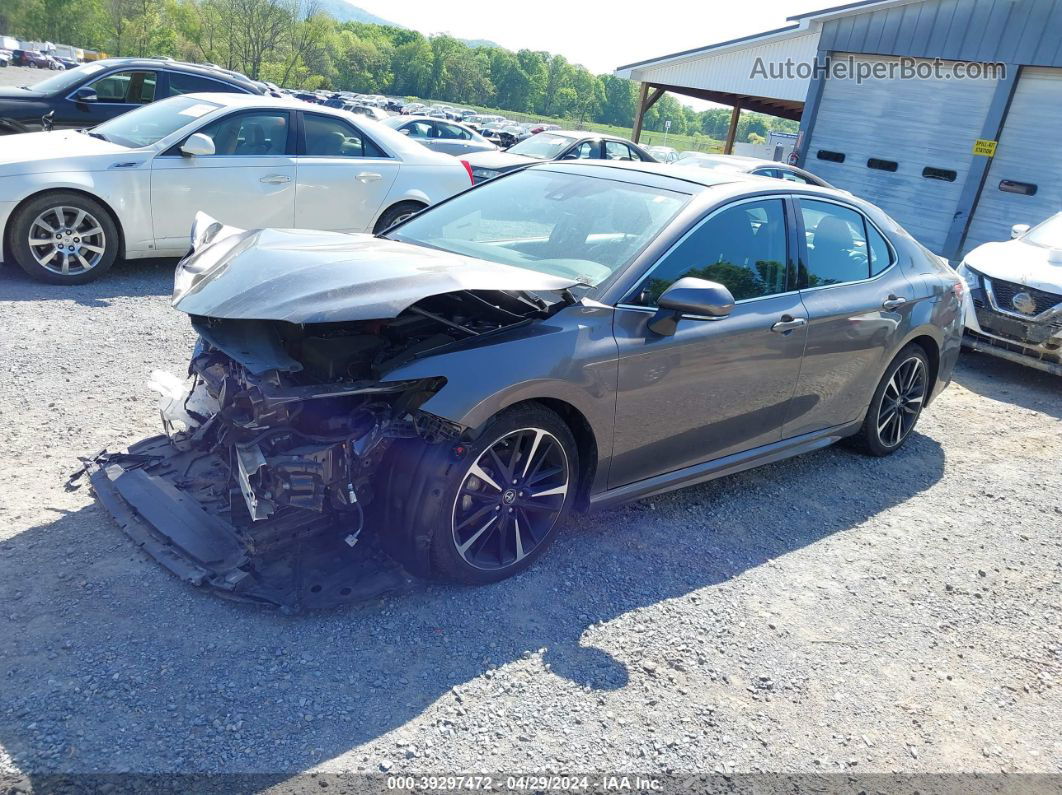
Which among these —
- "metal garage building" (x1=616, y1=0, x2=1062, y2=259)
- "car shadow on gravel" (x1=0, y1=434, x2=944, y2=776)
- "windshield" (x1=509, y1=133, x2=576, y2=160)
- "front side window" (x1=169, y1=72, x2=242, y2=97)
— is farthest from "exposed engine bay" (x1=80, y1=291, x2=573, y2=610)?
"metal garage building" (x1=616, y1=0, x2=1062, y2=259)

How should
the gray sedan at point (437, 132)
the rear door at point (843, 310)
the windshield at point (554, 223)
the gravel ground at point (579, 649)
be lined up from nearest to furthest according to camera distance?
1. the gravel ground at point (579, 649)
2. the windshield at point (554, 223)
3. the rear door at point (843, 310)
4. the gray sedan at point (437, 132)

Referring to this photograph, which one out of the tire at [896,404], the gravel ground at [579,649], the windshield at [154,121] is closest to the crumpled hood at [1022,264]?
the tire at [896,404]

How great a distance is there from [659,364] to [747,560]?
112cm

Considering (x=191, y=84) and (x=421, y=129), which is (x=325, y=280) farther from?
(x=421, y=129)

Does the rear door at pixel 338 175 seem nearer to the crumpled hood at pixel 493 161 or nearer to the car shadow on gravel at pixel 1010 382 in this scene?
the crumpled hood at pixel 493 161

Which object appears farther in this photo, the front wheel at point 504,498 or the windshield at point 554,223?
the windshield at point 554,223

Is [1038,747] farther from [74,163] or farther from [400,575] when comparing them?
[74,163]

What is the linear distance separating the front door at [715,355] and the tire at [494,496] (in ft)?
1.11

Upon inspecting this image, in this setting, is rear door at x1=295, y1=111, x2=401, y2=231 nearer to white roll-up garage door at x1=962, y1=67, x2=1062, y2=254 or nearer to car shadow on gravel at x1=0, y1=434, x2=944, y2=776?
car shadow on gravel at x1=0, y1=434, x2=944, y2=776

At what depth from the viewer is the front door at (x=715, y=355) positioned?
3.51 m

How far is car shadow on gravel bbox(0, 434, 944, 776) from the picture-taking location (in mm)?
2385

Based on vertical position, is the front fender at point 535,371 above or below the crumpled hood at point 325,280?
Result: below

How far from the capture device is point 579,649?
3.06 metres

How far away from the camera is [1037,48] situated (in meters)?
12.5
